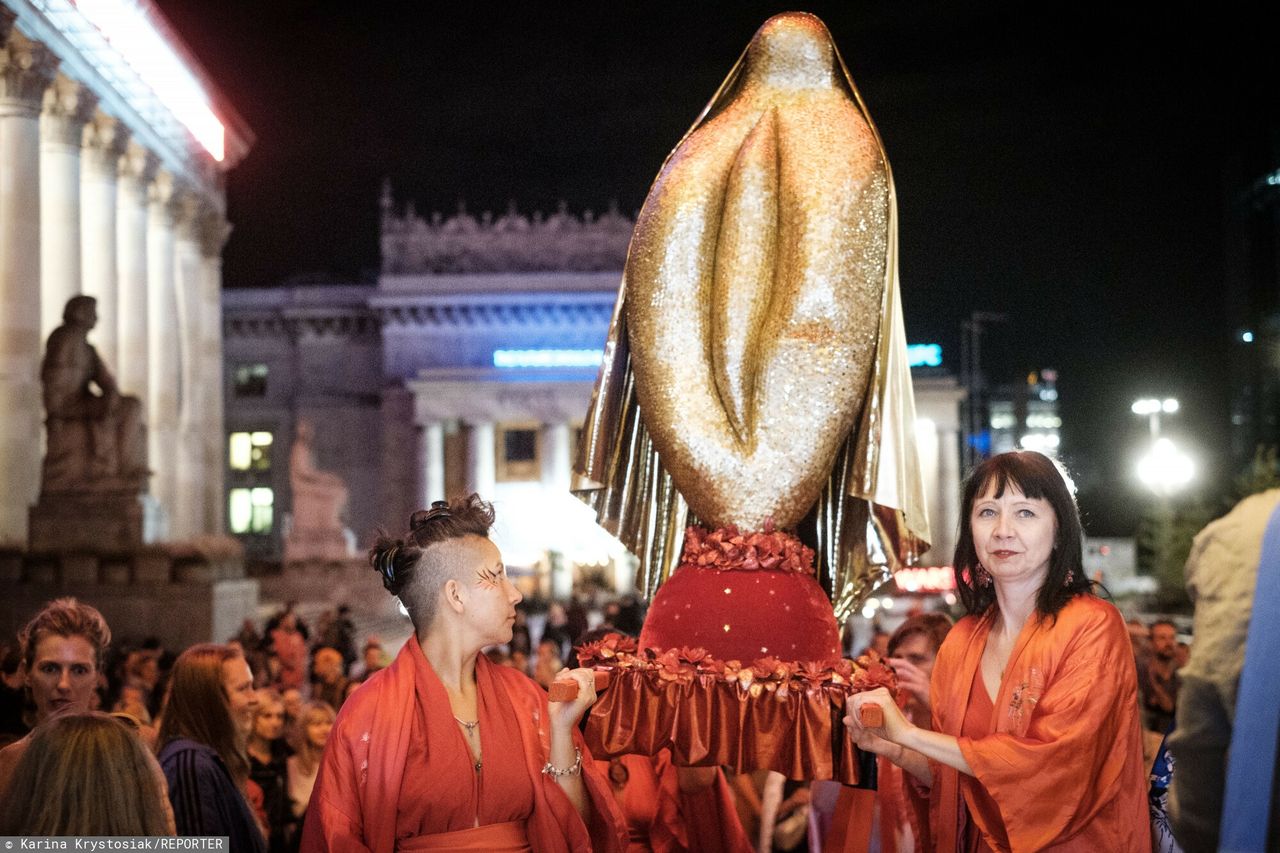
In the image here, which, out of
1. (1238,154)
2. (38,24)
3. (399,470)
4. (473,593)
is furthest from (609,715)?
(399,470)

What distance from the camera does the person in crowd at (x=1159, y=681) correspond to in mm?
8734

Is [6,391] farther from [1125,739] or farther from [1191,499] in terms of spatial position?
[1191,499]

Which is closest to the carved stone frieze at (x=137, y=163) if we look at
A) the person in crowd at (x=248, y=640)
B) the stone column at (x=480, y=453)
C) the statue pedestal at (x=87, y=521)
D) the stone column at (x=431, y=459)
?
the statue pedestal at (x=87, y=521)

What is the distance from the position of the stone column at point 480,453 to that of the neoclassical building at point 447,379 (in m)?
0.07

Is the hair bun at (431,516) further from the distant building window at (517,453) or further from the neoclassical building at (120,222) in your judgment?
the distant building window at (517,453)

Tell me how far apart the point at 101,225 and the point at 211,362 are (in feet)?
31.3

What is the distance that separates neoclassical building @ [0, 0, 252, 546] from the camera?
23.8 metres

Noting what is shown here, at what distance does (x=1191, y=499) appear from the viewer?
124 ft

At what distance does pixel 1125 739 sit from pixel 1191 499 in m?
37.2

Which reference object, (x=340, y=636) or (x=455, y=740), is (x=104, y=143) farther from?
(x=455, y=740)

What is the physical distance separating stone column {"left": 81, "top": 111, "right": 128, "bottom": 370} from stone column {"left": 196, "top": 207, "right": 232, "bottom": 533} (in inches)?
317

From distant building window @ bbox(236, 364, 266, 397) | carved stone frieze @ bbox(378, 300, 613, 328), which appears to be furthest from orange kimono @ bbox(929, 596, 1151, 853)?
distant building window @ bbox(236, 364, 266, 397)

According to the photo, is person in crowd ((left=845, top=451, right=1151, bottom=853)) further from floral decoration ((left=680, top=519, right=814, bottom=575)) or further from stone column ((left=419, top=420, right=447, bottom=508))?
stone column ((left=419, top=420, right=447, bottom=508))

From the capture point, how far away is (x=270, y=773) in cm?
686
